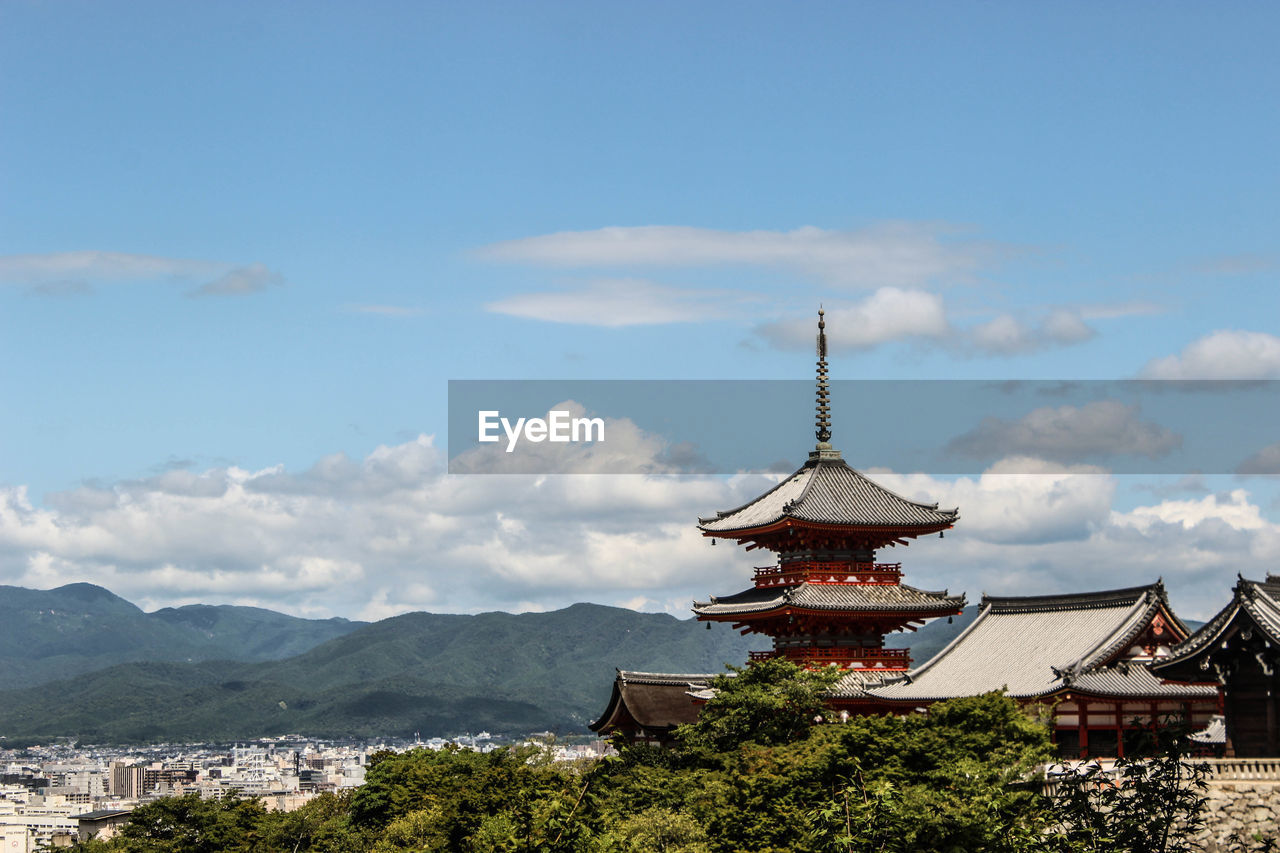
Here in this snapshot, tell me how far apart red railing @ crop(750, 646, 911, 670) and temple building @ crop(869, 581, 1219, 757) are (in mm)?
1520

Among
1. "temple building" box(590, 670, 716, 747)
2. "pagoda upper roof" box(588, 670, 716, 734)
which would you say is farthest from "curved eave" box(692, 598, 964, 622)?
"pagoda upper roof" box(588, 670, 716, 734)

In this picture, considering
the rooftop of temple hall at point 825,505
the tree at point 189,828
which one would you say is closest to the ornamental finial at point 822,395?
the rooftop of temple hall at point 825,505

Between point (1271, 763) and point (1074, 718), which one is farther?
point (1074, 718)

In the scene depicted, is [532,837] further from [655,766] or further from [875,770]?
[875,770]

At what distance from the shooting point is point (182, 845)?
3081 inches

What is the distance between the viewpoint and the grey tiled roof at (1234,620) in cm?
3988

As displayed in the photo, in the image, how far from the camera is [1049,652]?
5488 centimetres

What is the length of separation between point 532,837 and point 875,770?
38.0 feet

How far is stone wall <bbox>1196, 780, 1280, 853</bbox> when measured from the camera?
3828 centimetres

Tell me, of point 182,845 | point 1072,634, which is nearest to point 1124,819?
point 1072,634

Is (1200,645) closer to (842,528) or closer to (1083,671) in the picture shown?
(1083,671)

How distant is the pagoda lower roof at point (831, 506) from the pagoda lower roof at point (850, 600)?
2395mm

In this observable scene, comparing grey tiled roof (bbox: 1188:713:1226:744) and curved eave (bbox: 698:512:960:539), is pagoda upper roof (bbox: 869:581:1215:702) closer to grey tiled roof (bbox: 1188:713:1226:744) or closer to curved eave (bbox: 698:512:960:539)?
grey tiled roof (bbox: 1188:713:1226:744)

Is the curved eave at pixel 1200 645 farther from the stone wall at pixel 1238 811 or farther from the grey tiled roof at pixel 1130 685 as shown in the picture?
the grey tiled roof at pixel 1130 685
